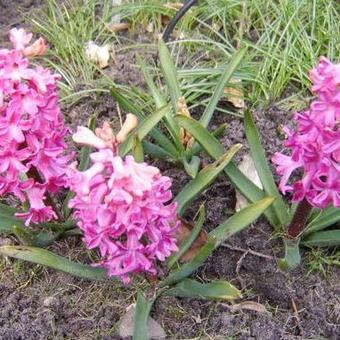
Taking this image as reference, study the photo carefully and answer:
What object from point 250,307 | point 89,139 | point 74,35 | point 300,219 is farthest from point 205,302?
point 74,35

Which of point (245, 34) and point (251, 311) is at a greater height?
point (245, 34)

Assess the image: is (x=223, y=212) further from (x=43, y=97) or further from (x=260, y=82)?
(x=43, y=97)

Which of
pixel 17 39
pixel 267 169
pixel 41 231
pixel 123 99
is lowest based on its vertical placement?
pixel 41 231

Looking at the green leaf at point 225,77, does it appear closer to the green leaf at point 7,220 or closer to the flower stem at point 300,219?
the flower stem at point 300,219

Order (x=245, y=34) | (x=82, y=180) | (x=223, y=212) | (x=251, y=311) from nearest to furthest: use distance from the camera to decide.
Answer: (x=82, y=180)
(x=251, y=311)
(x=223, y=212)
(x=245, y=34)

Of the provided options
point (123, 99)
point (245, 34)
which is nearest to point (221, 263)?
point (123, 99)

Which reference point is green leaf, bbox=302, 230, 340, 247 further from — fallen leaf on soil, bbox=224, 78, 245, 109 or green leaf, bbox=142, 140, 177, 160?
fallen leaf on soil, bbox=224, 78, 245, 109

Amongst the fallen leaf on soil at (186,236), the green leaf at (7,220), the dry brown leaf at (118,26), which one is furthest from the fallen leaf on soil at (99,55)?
the fallen leaf on soil at (186,236)
